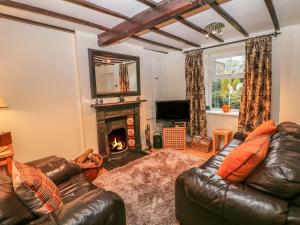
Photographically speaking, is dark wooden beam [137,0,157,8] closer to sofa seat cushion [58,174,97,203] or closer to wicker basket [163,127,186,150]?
sofa seat cushion [58,174,97,203]

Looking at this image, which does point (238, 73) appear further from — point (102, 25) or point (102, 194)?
point (102, 194)

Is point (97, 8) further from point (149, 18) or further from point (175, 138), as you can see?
point (175, 138)

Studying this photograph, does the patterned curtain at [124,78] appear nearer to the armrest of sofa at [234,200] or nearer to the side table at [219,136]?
the side table at [219,136]

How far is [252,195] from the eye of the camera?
1.17 meters

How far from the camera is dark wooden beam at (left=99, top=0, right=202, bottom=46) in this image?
6.04ft

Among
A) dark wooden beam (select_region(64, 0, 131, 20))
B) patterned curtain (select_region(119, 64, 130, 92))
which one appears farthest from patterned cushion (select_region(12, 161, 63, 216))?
patterned curtain (select_region(119, 64, 130, 92))

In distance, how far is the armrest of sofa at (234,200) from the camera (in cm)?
105

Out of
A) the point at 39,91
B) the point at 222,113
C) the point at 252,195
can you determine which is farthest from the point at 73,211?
the point at 222,113

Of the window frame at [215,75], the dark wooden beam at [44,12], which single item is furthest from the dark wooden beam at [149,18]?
the window frame at [215,75]

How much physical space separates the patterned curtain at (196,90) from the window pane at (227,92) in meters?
0.38

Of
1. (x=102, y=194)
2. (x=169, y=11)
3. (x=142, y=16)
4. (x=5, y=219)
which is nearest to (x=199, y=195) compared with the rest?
(x=102, y=194)

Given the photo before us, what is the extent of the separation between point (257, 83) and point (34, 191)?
11.8 ft

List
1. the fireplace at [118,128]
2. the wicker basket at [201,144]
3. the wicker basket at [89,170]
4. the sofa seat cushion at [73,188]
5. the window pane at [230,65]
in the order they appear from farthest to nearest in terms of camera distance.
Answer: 1. the wicker basket at [201,144]
2. the window pane at [230,65]
3. the fireplace at [118,128]
4. the wicker basket at [89,170]
5. the sofa seat cushion at [73,188]

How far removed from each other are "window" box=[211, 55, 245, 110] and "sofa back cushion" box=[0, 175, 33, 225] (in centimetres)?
395
